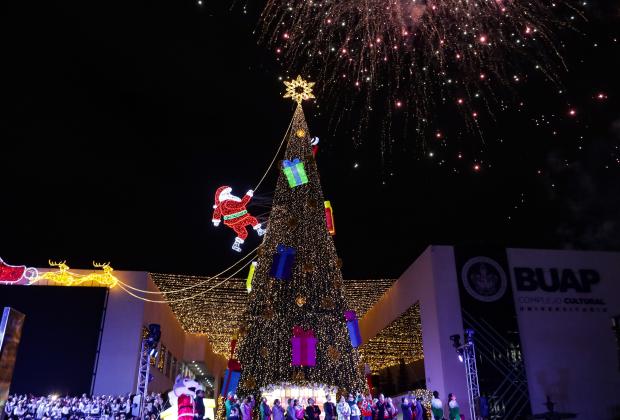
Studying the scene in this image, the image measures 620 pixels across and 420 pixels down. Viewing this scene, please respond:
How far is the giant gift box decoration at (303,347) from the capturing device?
15.7 metres

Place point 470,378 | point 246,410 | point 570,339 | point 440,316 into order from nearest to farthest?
point 246,410 < point 470,378 < point 440,316 < point 570,339

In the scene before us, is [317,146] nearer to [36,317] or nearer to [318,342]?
[318,342]

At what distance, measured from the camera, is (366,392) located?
1642 cm

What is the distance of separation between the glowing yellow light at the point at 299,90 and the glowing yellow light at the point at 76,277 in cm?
979

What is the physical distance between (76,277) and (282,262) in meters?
9.67

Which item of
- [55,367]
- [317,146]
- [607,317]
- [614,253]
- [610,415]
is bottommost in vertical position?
[610,415]

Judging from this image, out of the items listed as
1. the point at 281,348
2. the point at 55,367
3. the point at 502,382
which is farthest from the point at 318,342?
the point at 55,367

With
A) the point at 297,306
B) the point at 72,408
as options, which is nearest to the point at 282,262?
the point at 297,306

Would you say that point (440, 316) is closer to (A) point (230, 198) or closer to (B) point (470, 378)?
(B) point (470, 378)

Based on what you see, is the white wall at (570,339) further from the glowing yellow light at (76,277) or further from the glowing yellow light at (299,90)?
the glowing yellow light at (76,277)

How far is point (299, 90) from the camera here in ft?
66.9

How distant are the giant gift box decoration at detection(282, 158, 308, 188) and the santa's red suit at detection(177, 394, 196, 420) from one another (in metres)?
10.8

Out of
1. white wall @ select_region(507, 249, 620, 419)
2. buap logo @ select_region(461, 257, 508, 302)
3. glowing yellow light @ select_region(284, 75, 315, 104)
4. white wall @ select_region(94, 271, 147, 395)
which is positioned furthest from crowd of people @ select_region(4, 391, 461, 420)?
glowing yellow light @ select_region(284, 75, 315, 104)

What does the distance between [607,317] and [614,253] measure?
8.83ft
